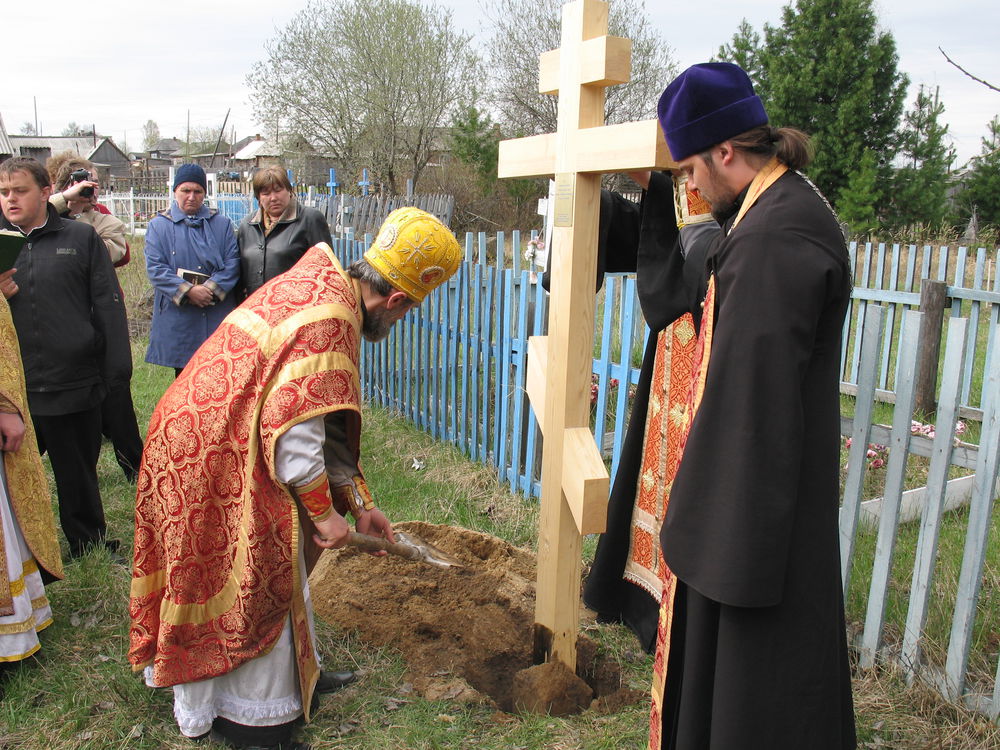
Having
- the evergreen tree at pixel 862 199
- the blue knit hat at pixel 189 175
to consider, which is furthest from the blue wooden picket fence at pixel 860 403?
the evergreen tree at pixel 862 199

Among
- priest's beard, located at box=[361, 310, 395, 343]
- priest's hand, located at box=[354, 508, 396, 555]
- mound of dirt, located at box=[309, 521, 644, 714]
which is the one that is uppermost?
priest's beard, located at box=[361, 310, 395, 343]

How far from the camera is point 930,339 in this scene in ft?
21.1

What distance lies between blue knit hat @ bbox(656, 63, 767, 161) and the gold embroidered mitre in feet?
2.47

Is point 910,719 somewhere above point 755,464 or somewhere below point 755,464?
below

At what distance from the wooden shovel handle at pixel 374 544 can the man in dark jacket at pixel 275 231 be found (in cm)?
277

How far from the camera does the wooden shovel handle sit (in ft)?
9.07

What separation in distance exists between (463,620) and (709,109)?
2358mm

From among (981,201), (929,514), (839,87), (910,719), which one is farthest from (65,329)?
(981,201)

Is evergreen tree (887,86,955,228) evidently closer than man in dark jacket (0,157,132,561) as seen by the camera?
No

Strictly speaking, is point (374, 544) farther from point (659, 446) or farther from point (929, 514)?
point (929, 514)

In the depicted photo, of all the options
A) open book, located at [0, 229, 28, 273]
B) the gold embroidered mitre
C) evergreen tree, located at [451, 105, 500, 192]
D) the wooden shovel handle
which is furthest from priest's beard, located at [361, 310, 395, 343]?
evergreen tree, located at [451, 105, 500, 192]

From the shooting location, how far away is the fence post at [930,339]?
6.14 metres

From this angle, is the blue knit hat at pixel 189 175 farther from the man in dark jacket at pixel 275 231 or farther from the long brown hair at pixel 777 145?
the long brown hair at pixel 777 145

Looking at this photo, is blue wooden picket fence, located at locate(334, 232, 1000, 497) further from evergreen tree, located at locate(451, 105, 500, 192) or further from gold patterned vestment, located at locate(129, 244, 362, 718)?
evergreen tree, located at locate(451, 105, 500, 192)
